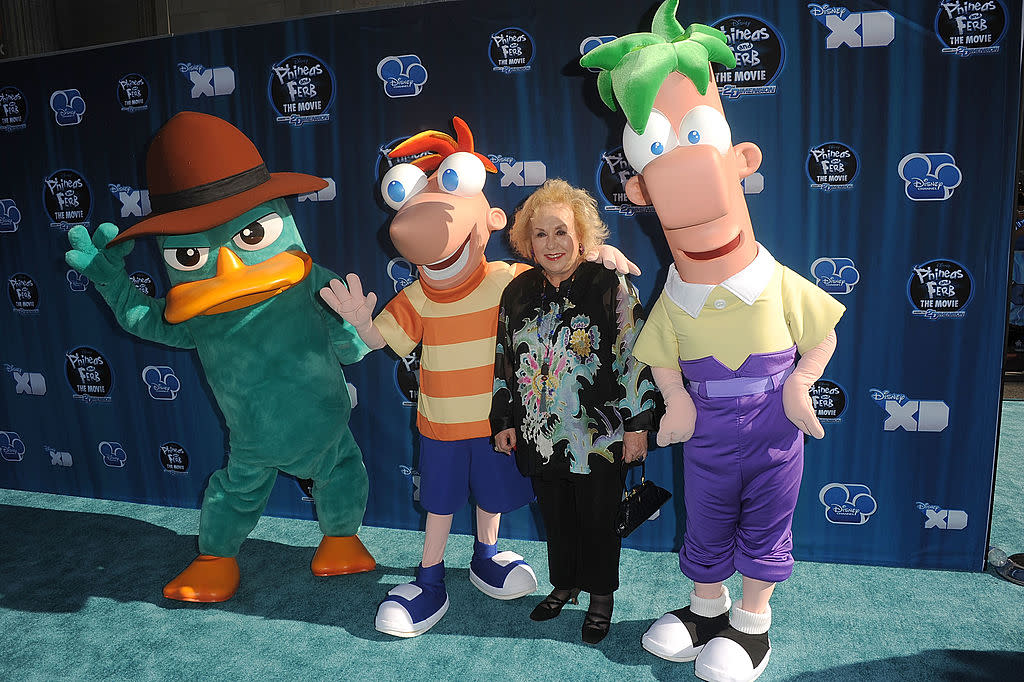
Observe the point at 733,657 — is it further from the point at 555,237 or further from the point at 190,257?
the point at 190,257

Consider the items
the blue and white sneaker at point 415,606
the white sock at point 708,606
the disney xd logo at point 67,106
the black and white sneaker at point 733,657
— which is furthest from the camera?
the disney xd logo at point 67,106

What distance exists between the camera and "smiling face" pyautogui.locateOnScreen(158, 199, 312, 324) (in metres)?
Result: 2.50

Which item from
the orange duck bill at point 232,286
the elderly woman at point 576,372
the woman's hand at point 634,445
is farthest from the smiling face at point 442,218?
the woman's hand at point 634,445

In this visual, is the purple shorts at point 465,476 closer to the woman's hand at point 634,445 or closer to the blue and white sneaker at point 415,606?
the blue and white sneaker at point 415,606

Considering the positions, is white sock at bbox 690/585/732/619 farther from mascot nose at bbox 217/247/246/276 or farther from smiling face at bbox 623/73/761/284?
mascot nose at bbox 217/247/246/276

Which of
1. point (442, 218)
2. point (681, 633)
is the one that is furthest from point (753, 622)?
point (442, 218)

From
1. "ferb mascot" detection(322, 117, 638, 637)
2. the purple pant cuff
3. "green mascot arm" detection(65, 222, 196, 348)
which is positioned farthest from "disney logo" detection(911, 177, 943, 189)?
"green mascot arm" detection(65, 222, 196, 348)

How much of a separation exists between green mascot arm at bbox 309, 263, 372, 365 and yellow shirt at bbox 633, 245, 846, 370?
49.7 inches

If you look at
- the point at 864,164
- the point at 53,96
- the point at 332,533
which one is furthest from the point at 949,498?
the point at 53,96

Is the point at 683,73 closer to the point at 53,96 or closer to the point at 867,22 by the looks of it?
the point at 867,22

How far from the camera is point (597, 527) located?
8.01ft

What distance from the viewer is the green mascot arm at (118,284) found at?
2.67 meters

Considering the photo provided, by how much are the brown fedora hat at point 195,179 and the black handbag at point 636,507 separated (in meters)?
1.63

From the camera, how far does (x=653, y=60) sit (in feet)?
6.55
